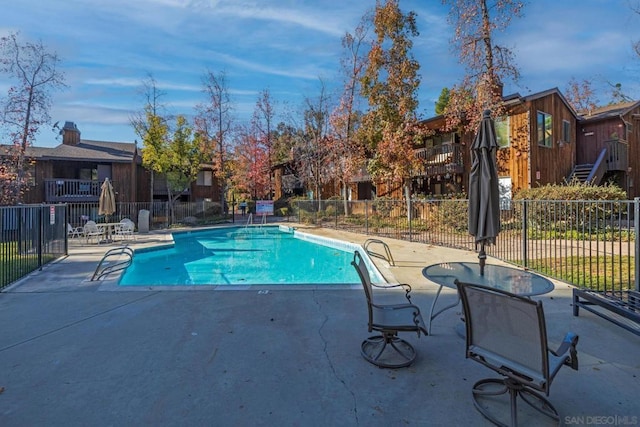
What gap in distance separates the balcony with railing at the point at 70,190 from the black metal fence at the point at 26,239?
43.3ft

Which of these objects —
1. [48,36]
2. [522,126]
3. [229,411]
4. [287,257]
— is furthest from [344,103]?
[229,411]

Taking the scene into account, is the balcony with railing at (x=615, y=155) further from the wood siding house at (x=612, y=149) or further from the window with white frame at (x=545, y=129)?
the window with white frame at (x=545, y=129)

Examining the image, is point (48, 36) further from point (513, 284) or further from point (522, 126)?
point (522, 126)

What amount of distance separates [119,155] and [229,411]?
24.3m

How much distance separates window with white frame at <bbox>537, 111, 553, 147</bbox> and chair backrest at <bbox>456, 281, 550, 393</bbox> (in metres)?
17.0

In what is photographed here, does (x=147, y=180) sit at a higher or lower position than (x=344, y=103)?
lower

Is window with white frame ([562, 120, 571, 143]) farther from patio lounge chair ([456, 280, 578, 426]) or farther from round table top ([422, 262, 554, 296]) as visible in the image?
patio lounge chair ([456, 280, 578, 426])

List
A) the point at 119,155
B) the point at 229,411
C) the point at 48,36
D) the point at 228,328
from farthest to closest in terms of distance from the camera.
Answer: the point at 119,155 → the point at 48,36 → the point at 228,328 → the point at 229,411

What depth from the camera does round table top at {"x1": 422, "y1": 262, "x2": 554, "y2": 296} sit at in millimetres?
3399

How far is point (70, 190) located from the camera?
67.7ft

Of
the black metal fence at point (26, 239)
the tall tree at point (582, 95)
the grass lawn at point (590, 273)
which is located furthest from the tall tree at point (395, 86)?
the tall tree at point (582, 95)

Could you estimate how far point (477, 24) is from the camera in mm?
15180

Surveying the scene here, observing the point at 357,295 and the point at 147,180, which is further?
the point at 147,180

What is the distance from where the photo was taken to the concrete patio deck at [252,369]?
2.45m
